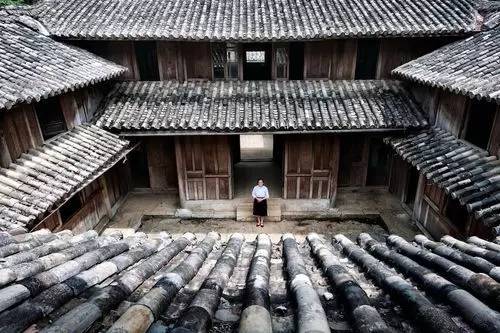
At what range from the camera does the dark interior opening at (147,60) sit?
1262cm

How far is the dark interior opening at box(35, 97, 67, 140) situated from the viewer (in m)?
9.50

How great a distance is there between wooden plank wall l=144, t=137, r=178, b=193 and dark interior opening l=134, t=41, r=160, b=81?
8.46 feet

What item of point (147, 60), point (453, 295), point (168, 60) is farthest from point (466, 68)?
point (147, 60)

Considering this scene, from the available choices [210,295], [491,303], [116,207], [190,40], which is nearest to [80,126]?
[116,207]

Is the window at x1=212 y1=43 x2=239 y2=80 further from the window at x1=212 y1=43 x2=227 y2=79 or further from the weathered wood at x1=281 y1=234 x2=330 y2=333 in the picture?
the weathered wood at x1=281 y1=234 x2=330 y2=333

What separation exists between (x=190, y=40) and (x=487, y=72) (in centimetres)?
910

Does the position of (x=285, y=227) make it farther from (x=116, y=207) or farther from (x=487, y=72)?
(x=487, y=72)

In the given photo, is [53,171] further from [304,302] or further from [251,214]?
[304,302]

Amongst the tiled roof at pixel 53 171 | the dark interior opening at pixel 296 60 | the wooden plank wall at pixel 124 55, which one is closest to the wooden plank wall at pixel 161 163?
the tiled roof at pixel 53 171

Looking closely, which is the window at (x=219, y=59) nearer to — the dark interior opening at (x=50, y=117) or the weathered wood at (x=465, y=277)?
the dark interior opening at (x=50, y=117)

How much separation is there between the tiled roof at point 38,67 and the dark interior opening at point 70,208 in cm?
356

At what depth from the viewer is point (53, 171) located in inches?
326

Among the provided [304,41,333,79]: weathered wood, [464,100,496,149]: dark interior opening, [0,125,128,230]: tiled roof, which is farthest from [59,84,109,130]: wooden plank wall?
[464,100,496,149]: dark interior opening

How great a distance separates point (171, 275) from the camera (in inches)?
143
